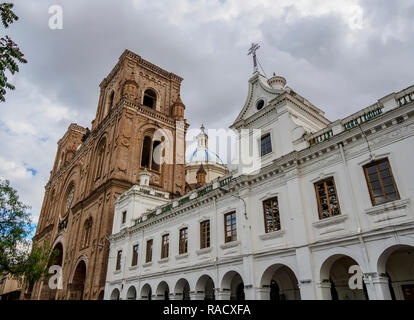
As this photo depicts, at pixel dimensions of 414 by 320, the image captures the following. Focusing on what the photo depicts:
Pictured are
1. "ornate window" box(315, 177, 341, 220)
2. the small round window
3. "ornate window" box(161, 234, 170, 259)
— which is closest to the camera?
"ornate window" box(315, 177, 341, 220)

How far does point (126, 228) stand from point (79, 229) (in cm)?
1387

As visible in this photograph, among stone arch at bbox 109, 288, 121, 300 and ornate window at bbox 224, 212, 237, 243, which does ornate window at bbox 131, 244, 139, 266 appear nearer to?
stone arch at bbox 109, 288, 121, 300

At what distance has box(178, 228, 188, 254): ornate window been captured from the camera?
20.0 metres

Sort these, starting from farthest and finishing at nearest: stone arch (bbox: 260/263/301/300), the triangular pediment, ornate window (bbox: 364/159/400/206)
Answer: the triangular pediment
stone arch (bbox: 260/263/301/300)
ornate window (bbox: 364/159/400/206)

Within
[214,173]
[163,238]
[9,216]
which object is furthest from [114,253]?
[214,173]

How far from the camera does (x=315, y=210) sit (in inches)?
534

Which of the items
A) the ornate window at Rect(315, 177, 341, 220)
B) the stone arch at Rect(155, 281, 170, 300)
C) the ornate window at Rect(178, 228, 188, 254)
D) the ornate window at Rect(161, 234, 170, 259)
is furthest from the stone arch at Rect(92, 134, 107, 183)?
the ornate window at Rect(315, 177, 341, 220)

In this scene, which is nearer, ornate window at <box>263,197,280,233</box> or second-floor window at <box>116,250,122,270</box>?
ornate window at <box>263,197,280,233</box>

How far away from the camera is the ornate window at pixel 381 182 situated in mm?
11336

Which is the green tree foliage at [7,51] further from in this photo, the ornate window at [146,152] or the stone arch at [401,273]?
the ornate window at [146,152]

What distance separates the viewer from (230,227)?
17.5 meters

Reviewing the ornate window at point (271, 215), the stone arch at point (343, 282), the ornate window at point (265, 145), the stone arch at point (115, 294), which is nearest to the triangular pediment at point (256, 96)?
the ornate window at point (265, 145)

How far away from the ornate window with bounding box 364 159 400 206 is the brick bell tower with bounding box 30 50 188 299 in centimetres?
2431

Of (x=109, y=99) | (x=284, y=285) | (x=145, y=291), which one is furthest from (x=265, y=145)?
(x=109, y=99)
